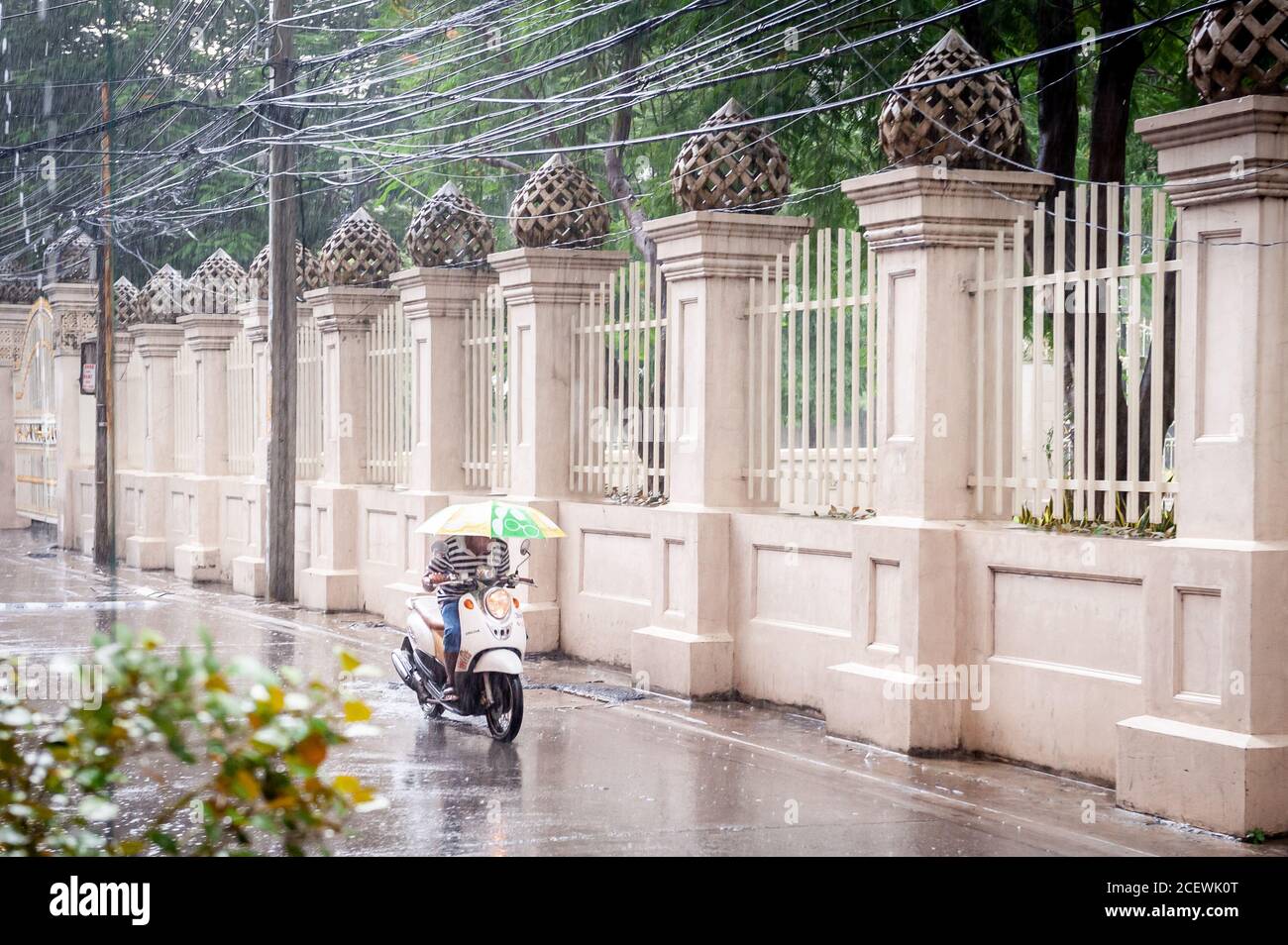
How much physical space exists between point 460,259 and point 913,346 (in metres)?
6.53

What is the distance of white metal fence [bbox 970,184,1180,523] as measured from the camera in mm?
7863

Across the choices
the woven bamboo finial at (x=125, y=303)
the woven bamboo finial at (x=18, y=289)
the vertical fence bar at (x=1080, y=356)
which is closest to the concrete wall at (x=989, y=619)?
the vertical fence bar at (x=1080, y=356)

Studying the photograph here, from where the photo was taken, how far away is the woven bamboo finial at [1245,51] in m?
7.02

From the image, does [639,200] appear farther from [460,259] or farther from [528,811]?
[528,811]

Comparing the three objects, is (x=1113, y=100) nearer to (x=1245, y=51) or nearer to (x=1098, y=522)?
(x=1098, y=522)

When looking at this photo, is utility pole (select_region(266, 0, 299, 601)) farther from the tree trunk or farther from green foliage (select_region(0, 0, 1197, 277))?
the tree trunk

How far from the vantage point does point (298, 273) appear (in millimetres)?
18312

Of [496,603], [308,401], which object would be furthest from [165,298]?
[496,603]

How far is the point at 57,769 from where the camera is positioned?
3186mm

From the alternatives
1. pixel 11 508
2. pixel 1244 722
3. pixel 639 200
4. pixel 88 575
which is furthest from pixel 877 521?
pixel 11 508

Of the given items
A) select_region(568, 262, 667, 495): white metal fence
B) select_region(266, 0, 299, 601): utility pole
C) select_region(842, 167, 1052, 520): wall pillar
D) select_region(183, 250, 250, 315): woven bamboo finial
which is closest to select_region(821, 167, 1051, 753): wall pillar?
select_region(842, 167, 1052, 520): wall pillar

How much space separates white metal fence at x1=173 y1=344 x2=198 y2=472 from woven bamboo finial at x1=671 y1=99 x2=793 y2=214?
38.3 feet

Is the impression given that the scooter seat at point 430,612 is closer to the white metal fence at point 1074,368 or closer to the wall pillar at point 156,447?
the white metal fence at point 1074,368

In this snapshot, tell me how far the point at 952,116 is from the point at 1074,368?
65.3 inches
